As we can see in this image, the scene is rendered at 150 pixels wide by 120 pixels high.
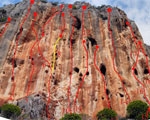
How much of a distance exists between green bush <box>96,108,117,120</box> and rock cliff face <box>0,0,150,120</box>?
2.61m

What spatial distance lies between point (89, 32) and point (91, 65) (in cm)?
740

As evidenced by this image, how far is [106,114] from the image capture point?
35.6 metres

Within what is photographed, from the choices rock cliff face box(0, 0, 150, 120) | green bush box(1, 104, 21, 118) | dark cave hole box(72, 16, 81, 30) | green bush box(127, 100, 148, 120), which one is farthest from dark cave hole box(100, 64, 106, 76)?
green bush box(1, 104, 21, 118)

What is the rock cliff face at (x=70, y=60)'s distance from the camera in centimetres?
3959

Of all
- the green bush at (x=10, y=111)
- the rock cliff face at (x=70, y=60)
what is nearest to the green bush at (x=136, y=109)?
the rock cliff face at (x=70, y=60)

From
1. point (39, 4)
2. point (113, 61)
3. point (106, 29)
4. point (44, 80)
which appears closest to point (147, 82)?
point (113, 61)

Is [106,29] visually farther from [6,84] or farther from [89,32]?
[6,84]

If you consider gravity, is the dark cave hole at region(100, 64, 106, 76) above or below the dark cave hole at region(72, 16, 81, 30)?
below

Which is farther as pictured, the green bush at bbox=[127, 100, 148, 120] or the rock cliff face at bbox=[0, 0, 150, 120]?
the rock cliff face at bbox=[0, 0, 150, 120]

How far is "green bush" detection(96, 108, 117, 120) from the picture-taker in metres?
35.2

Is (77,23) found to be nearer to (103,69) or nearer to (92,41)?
(92,41)

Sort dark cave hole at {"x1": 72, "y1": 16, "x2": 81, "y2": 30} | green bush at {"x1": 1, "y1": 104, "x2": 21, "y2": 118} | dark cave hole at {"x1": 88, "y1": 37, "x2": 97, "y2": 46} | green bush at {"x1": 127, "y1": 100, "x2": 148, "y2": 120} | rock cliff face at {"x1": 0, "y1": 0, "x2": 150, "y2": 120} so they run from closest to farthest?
green bush at {"x1": 1, "y1": 104, "x2": 21, "y2": 118}, green bush at {"x1": 127, "y1": 100, "x2": 148, "y2": 120}, rock cliff face at {"x1": 0, "y1": 0, "x2": 150, "y2": 120}, dark cave hole at {"x1": 88, "y1": 37, "x2": 97, "y2": 46}, dark cave hole at {"x1": 72, "y1": 16, "x2": 81, "y2": 30}

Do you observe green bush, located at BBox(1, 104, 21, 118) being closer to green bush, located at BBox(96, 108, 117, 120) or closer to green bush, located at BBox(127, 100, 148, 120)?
green bush, located at BBox(96, 108, 117, 120)

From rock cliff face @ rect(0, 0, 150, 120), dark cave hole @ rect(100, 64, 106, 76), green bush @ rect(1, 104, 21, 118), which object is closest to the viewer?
green bush @ rect(1, 104, 21, 118)
